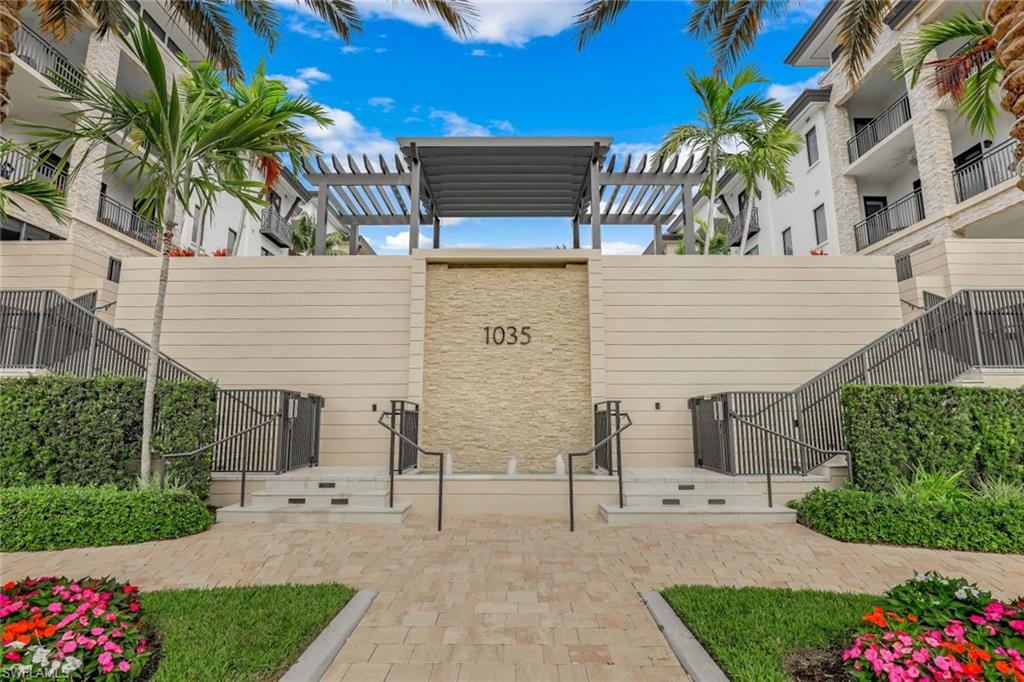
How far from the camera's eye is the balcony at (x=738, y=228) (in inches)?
837

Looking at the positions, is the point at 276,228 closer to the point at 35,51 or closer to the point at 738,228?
the point at 35,51

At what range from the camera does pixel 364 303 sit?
8.96 m

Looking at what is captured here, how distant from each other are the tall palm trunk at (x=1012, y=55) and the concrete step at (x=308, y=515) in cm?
704

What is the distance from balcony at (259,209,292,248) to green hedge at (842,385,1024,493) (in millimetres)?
22267

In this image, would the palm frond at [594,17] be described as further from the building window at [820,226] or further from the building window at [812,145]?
the building window at [812,145]

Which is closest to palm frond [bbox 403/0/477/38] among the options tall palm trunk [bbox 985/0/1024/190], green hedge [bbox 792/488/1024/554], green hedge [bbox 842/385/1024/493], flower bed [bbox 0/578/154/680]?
tall palm trunk [bbox 985/0/1024/190]

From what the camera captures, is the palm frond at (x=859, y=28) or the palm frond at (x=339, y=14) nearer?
the palm frond at (x=859, y=28)

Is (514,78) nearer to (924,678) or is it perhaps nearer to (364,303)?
(364,303)

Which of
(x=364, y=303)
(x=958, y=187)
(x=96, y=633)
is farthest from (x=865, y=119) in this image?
(x=96, y=633)

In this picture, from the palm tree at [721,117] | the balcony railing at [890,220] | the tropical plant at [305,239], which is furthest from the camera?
the tropical plant at [305,239]

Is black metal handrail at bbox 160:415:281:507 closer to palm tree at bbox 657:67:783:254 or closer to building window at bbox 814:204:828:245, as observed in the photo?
palm tree at bbox 657:67:783:254

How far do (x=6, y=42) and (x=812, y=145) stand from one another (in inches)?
873

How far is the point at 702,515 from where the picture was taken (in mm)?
6398

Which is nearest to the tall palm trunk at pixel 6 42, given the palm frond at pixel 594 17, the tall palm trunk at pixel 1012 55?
the palm frond at pixel 594 17
